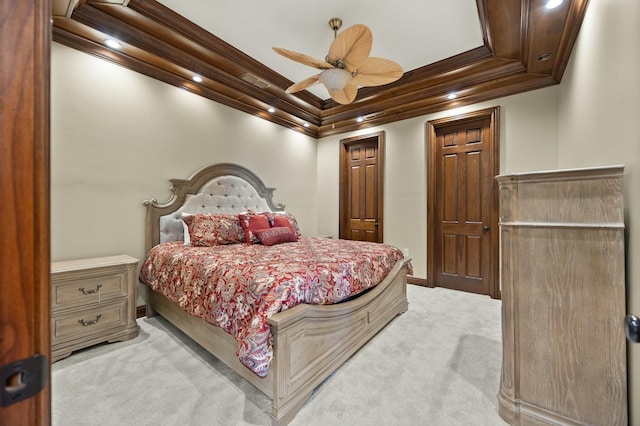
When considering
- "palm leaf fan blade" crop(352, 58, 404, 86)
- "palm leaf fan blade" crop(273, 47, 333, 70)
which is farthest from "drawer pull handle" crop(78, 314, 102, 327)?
"palm leaf fan blade" crop(352, 58, 404, 86)

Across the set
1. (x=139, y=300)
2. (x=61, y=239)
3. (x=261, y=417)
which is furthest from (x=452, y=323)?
(x=61, y=239)

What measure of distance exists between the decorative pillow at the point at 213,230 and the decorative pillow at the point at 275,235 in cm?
26

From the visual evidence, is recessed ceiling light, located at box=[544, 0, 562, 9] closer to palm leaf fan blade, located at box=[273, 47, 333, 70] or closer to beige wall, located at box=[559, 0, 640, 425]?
beige wall, located at box=[559, 0, 640, 425]

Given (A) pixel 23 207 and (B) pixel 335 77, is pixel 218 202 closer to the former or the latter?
(B) pixel 335 77

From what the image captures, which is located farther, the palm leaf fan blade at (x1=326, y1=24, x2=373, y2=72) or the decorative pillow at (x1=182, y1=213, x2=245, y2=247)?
the decorative pillow at (x1=182, y1=213, x2=245, y2=247)

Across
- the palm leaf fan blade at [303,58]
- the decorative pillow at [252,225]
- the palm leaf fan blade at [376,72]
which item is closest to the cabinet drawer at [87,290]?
the decorative pillow at [252,225]

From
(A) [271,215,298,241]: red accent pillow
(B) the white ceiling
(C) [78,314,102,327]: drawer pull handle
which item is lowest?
(C) [78,314,102,327]: drawer pull handle

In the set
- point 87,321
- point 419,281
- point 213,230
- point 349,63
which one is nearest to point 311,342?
point 213,230

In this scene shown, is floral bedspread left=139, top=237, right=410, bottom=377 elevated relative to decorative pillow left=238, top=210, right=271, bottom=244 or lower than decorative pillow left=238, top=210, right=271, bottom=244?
lower

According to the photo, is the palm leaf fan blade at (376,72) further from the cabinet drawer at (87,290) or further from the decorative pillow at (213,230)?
→ the cabinet drawer at (87,290)

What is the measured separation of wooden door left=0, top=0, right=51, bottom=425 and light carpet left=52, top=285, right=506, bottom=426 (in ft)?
4.79

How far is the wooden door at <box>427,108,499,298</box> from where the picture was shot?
370cm

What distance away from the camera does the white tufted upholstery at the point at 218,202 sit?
10.7 feet

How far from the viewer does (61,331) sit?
219cm
